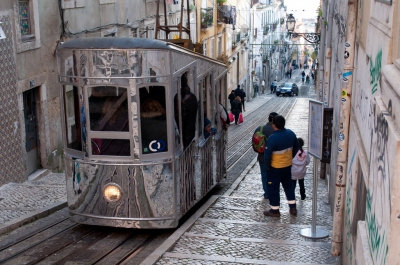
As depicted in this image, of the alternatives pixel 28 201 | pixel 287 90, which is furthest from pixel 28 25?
pixel 287 90

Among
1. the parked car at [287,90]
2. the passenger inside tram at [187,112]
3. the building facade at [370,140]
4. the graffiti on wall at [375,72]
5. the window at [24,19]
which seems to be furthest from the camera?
the parked car at [287,90]

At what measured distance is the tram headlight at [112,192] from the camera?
7.77 m

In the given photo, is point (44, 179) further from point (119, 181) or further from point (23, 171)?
point (119, 181)

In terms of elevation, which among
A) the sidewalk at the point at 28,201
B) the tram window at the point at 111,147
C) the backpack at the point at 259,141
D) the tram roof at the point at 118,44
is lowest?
the sidewalk at the point at 28,201

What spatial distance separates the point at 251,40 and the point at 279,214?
4636cm

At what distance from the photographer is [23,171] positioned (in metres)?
12.3

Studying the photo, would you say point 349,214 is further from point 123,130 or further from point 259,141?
point 259,141

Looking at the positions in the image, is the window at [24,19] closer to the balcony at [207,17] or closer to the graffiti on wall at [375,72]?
the graffiti on wall at [375,72]

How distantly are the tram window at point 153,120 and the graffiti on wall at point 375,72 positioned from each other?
3226mm

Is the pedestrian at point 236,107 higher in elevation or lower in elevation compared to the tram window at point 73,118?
lower

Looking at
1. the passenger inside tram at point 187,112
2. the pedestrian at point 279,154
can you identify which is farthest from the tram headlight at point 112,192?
the pedestrian at point 279,154

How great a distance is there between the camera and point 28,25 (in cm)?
1341

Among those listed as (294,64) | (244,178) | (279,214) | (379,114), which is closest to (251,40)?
(244,178)

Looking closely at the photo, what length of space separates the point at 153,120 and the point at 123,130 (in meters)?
0.39
